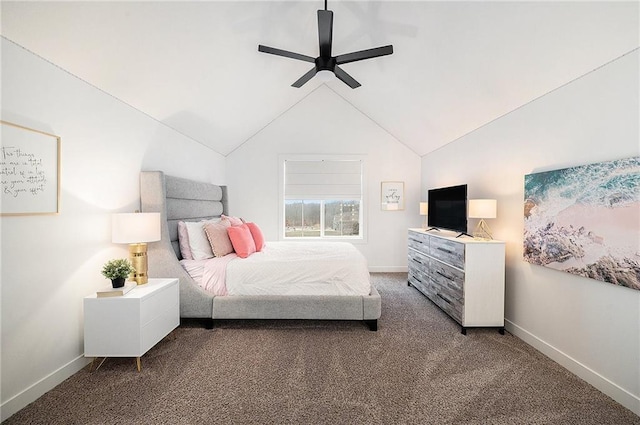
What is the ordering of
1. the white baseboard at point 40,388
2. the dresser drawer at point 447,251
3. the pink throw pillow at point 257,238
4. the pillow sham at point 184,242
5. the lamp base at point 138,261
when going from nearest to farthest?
the white baseboard at point 40,388 < the lamp base at point 138,261 < the dresser drawer at point 447,251 < the pillow sham at point 184,242 < the pink throw pillow at point 257,238

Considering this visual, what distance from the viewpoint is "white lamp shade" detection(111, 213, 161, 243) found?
7.62 feet

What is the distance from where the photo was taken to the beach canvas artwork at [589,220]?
1.79m

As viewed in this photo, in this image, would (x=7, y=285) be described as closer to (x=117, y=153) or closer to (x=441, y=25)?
(x=117, y=153)

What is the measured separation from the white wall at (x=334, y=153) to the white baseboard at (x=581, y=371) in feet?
9.14

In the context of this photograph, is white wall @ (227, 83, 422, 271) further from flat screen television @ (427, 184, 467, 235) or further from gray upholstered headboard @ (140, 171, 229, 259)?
flat screen television @ (427, 184, 467, 235)

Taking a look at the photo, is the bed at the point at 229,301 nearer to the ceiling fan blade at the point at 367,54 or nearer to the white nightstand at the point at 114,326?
the white nightstand at the point at 114,326

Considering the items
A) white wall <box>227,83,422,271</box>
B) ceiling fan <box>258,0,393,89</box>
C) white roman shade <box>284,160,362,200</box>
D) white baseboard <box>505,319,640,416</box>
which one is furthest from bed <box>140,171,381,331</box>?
white roman shade <box>284,160,362,200</box>

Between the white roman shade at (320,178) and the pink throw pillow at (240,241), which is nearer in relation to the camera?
the pink throw pillow at (240,241)

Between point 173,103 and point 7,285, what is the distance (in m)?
2.24

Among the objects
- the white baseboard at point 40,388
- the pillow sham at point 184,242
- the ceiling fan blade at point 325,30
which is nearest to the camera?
the white baseboard at point 40,388

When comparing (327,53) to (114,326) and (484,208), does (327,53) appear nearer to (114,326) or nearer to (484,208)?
(484,208)

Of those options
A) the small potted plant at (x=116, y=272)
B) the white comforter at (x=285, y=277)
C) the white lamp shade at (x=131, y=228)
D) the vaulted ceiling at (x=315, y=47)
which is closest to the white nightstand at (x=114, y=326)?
the small potted plant at (x=116, y=272)

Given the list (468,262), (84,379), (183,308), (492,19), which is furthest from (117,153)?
(468,262)

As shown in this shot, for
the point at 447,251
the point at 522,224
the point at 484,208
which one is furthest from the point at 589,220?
the point at 447,251
